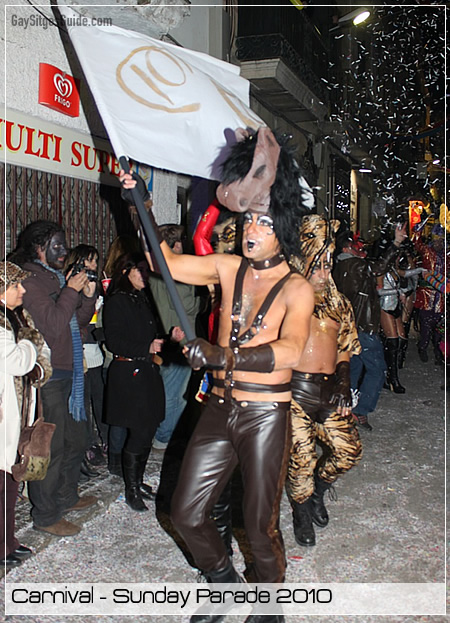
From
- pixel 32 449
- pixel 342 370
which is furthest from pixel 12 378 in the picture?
pixel 342 370

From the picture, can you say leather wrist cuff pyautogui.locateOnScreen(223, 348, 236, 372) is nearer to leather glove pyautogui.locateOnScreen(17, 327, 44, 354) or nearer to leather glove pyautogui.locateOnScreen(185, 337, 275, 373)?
leather glove pyautogui.locateOnScreen(185, 337, 275, 373)

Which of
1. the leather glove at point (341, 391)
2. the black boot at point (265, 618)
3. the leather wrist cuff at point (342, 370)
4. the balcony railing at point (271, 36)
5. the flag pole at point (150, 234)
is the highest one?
the balcony railing at point (271, 36)

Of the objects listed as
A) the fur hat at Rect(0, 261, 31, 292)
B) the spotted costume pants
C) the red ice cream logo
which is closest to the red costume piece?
the spotted costume pants

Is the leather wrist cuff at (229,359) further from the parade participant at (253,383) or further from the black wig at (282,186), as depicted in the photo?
the black wig at (282,186)

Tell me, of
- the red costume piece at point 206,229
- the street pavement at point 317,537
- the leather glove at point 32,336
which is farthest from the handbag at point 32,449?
the red costume piece at point 206,229

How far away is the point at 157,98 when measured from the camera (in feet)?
12.7

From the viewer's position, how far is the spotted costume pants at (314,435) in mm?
4273

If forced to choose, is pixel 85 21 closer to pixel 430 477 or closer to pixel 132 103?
pixel 132 103

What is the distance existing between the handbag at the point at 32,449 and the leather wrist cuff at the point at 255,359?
1.73m

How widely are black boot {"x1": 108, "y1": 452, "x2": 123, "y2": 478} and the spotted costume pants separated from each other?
177 centimetres

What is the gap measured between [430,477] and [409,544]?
5.02ft

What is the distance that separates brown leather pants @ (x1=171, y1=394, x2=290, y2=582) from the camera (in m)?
3.08

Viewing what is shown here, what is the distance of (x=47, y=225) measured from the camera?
15.3ft

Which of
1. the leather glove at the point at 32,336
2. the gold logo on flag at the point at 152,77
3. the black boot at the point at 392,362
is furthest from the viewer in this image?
the black boot at the point at 392,362
